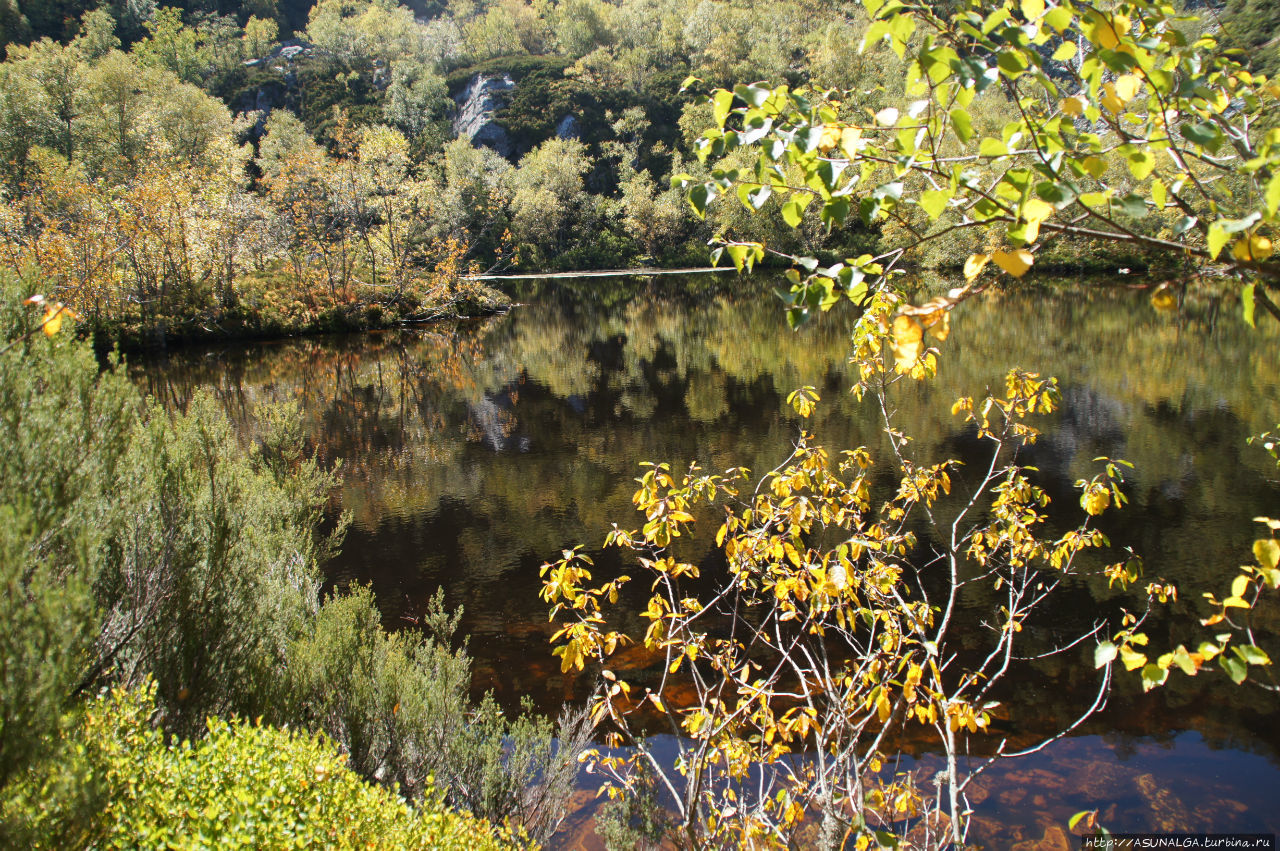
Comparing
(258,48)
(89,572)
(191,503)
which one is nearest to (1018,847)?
(89,572)

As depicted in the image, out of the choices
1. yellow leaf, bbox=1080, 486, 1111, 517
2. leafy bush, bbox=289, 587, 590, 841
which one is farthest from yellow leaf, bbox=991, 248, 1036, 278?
leafy bush, bbox=289, 587, 590, 841

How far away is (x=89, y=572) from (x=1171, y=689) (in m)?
7.22

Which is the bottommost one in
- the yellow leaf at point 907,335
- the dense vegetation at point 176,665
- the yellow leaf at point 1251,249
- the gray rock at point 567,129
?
the dense vegetation at point 176,665

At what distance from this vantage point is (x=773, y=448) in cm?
1187

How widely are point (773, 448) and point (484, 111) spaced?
78681 millimetres

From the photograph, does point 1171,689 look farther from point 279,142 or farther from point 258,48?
point 258,48

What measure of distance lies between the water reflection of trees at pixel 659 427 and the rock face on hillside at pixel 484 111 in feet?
189

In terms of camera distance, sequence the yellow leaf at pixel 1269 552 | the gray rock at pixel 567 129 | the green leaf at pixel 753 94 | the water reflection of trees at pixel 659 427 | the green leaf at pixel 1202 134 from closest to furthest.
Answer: the green leaf at pixel 1202 134 → the yellow leaf at pixel 1269 552 → the green leaf at pixel 753 94 → the water reflection of trees at pixel 659 427 → the gray rock at pixel 567 129

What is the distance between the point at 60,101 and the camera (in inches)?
1762

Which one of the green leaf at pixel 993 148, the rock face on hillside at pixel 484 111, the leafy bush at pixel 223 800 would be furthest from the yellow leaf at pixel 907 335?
the rock face on hillside at pixel 484 111

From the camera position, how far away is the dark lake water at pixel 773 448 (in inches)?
204

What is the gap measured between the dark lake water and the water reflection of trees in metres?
0.05

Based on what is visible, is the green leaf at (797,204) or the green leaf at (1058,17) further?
the green leaf at (797,204)

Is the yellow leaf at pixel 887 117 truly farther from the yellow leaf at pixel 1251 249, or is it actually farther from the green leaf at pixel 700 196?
the yellow leaf at pixel 1251 249
